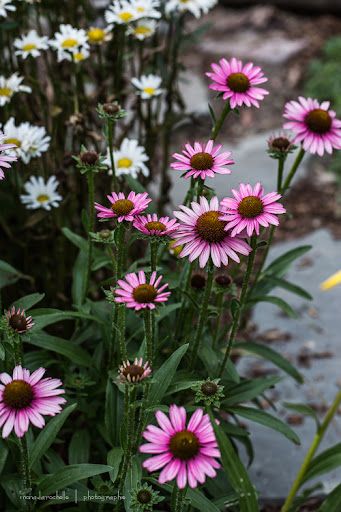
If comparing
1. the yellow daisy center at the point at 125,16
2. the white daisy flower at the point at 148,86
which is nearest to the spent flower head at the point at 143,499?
the white daisy flower at the point at 148,86

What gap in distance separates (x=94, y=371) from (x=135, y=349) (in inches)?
4.2

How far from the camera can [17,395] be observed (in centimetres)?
90

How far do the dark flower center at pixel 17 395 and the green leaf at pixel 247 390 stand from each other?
591 mm

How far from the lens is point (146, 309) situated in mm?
932

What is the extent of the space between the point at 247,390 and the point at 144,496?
504 millimetres

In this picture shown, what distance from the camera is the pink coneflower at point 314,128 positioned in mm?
1251

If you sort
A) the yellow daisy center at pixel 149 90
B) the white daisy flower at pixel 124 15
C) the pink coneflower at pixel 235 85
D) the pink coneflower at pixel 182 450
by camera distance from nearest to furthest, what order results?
1. the pink coneflower at pixel 182 450
2. the pink coneflower at pixel 235 85
3. the white daisy flower at pixel 124 15
4. the yellow daisy center at pixel 149 90

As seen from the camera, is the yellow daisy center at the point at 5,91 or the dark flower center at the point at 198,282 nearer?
the dark flower center at the point at 198,282

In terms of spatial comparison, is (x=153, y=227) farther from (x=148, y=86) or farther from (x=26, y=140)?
(x=148, y=86)

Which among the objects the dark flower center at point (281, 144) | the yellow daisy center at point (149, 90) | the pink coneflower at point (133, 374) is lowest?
the pink coneflower at point (133, 374)

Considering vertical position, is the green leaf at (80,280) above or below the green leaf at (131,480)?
above

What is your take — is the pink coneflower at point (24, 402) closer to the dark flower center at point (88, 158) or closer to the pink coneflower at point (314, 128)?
the dark flower center at point (88, 158)

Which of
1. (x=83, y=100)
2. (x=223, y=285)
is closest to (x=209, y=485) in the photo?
(x=223, y=285)

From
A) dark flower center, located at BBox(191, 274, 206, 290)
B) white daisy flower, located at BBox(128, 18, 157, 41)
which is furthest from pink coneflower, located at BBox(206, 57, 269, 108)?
white daisy flower, located at BBox(128, 18, 157, 41)
